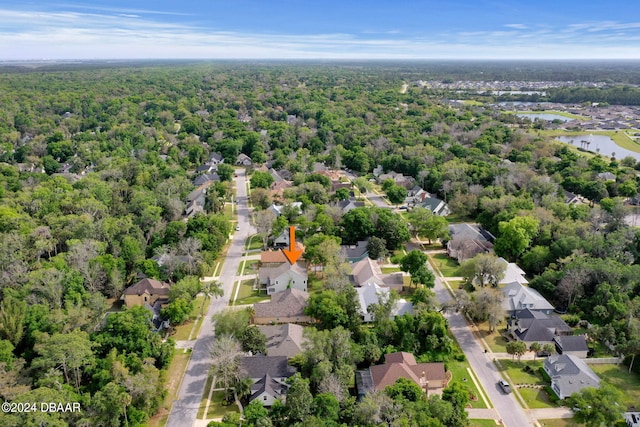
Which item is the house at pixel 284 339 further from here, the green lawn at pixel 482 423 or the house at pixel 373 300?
the green lawn at pixel 482 423

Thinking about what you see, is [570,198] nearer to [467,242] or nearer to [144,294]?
[467,242]

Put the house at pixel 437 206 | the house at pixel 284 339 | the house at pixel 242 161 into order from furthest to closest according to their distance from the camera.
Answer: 1. the house at pixel 242 161
2. the house at pixel 437 206
3. the house at pixel 284 339

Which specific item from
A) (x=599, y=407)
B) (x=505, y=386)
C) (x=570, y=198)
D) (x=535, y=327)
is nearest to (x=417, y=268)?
(x=535, y=327)

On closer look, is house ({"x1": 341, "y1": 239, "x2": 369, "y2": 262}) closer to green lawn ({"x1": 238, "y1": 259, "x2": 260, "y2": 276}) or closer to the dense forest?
A: the dense forest

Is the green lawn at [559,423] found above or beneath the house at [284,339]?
beneath

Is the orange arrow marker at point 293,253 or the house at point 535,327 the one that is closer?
the house at point 535,327

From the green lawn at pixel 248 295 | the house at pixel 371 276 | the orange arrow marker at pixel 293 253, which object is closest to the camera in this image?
the green lawn at pixel 248 295

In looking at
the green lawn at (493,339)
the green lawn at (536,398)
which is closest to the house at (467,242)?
the green lawn at (493,339)
